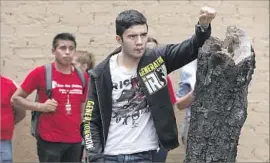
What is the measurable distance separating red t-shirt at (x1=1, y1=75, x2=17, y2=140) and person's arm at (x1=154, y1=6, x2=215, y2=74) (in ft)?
8.46

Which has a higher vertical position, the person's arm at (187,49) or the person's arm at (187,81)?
the person's arm at (187,49)

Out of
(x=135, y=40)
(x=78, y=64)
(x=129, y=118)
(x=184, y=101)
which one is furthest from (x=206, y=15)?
(x=78, y=64)

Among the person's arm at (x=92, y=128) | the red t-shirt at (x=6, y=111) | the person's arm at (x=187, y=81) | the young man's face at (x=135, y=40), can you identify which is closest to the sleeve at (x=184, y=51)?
the young man's face at (x=135, y=40)

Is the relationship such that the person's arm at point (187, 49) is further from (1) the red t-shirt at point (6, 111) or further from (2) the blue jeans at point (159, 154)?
(1) the red t-shirt at point (6, 111)

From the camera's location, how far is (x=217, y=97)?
10.6ft

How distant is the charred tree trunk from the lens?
10.5ft

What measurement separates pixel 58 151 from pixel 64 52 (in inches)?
38.4

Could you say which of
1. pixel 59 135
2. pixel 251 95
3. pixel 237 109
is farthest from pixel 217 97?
pixel 251 95

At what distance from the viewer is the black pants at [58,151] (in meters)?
6.17

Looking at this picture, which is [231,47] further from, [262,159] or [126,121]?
[262,159]

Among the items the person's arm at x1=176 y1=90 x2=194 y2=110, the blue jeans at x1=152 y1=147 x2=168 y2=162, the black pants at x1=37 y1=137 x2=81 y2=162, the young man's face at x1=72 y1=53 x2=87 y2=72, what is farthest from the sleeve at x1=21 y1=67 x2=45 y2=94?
the blue jeans at x1=152 y1=147 x2=168 y2=162

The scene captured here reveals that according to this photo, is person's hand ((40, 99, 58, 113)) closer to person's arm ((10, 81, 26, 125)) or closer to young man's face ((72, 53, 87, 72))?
person's arm ((10, 81, 26, 125))

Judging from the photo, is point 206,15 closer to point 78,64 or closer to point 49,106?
point 49,106

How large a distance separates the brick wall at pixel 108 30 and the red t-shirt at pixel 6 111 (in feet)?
3.42
